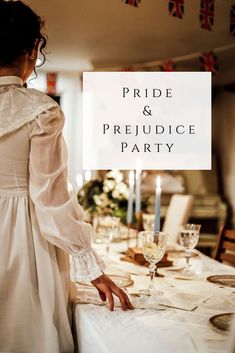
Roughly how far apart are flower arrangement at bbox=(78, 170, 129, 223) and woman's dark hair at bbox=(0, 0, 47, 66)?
156 cm

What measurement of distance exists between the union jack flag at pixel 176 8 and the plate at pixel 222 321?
109cm

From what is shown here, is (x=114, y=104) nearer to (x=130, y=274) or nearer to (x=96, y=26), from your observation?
(x=130, y=274)

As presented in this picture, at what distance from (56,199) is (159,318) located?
1.17 ft

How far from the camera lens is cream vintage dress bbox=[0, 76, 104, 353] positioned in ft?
3.43

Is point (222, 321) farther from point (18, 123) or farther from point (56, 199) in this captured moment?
point (18, 123)

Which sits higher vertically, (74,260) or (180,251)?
(74,260)

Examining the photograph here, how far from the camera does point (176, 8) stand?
1.69m

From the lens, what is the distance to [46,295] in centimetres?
109

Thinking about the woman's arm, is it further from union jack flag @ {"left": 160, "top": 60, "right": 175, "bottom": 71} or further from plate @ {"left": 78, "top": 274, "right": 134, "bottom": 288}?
union jack flag @ {"left": 160, "top": 60, "right": 175, "bottom": 71}

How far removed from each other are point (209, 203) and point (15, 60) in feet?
13.4

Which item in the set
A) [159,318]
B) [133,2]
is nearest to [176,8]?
[133,2]

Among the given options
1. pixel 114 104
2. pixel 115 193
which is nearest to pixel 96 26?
pixel 114 104

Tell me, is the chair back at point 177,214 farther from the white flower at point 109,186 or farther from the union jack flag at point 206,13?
the union jack flag at point 206,13

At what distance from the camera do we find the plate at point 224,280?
57.9 inches
